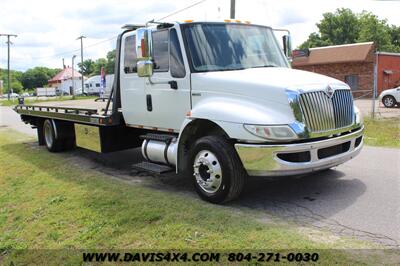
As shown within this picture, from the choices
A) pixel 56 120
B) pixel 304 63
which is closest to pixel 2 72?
pixel 304 63

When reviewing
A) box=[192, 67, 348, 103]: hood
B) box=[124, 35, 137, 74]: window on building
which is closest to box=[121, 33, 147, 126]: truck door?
box=[124, 35, 137, 74]: window on building

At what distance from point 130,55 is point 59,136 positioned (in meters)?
3.95

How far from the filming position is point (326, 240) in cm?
429

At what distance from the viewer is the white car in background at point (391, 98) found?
75.3 feet

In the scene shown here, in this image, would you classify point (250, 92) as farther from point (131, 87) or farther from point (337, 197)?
point (131, 87)

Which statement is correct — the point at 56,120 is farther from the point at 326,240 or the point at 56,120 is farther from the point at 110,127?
the point at 326,240

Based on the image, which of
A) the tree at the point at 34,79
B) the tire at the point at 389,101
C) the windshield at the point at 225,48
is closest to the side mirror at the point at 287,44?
the windshield at the point at 225,48

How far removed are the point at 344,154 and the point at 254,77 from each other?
1.56 metres

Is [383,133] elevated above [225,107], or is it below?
below

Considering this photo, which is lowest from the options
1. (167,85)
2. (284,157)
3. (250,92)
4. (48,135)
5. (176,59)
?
(48,135)

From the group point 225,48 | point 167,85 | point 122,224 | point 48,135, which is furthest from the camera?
point 48,135

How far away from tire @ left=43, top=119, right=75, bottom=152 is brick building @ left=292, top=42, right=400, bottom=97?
28013 millimetres

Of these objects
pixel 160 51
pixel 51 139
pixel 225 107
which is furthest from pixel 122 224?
pixel 51 139

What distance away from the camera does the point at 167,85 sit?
21.3 feet
